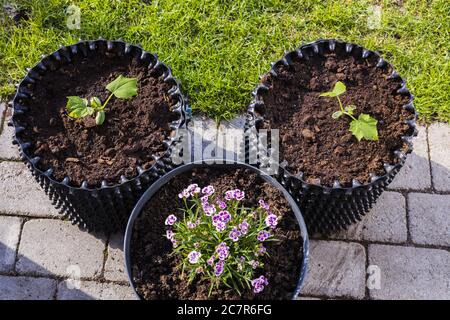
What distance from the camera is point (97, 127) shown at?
2.84 metres

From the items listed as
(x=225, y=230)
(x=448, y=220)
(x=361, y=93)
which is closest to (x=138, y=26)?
(x=361, y=93)

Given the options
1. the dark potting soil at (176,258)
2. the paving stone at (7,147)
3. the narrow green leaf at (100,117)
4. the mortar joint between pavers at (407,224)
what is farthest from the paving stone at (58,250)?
the mortar joint between pavers at (407,224)

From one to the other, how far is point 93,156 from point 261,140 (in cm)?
82

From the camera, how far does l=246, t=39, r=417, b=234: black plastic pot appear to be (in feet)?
8.90

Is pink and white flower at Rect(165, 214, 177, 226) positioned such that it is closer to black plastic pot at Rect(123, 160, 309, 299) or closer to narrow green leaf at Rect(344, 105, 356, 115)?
black plastic pot at Rect(123, 160, 309, 299)

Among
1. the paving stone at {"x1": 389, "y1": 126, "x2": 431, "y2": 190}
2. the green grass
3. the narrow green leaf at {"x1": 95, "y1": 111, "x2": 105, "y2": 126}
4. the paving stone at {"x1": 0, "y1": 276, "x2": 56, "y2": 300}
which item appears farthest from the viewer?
the green grass

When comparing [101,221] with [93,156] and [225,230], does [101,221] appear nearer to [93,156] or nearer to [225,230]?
[93,156]

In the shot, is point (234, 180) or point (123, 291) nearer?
point (234, 180)

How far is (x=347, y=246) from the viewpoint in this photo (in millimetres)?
3170

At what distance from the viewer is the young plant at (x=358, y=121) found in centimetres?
273

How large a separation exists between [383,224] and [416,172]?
401 millimetres

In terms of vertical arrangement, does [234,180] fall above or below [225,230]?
above

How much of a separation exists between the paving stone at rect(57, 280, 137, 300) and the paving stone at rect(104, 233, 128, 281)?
48 millimetres

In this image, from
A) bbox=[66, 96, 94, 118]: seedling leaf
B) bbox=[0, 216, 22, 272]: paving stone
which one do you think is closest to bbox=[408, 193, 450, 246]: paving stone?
bbox=[66, 96, 94, 118]: seedling leaf
